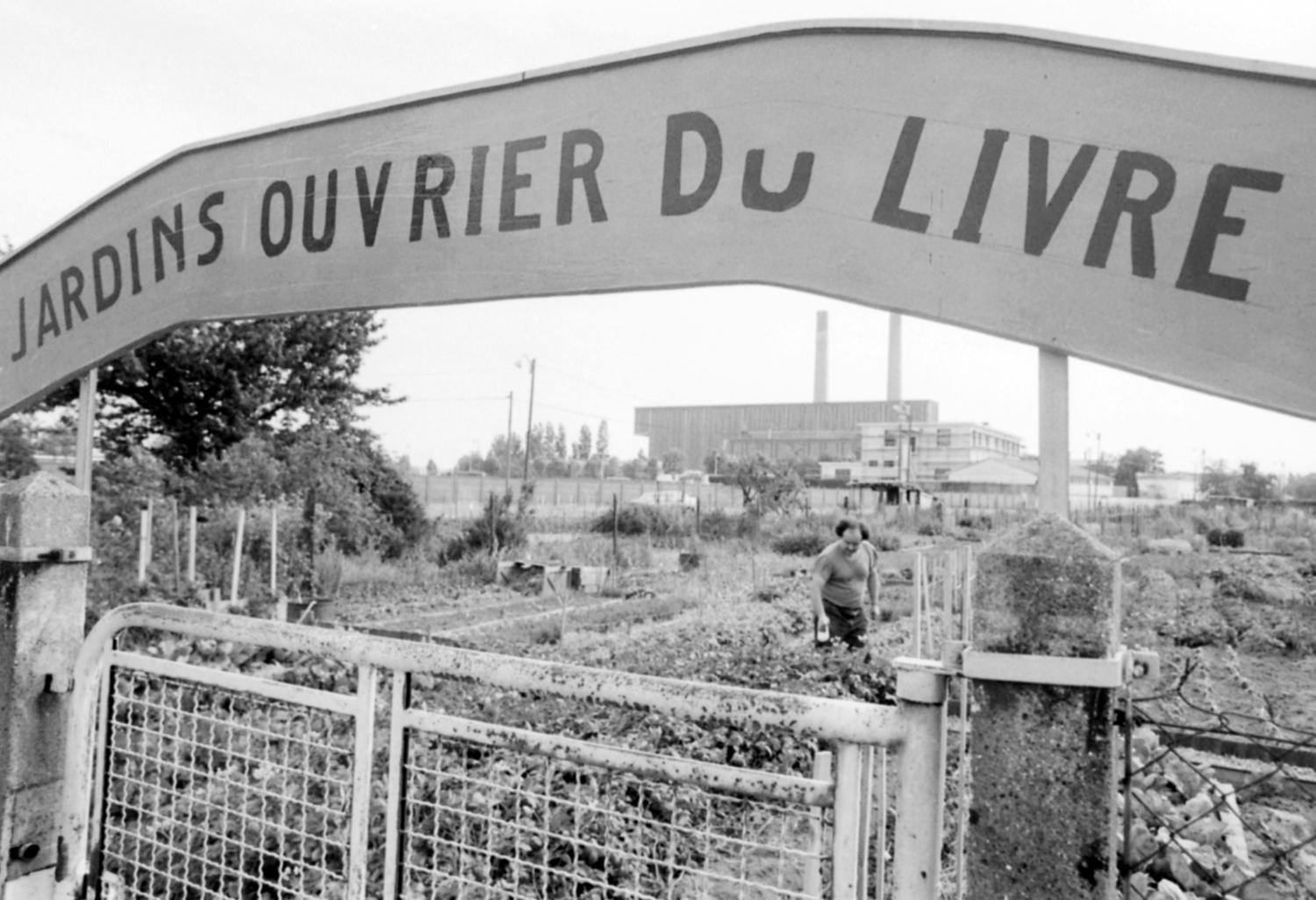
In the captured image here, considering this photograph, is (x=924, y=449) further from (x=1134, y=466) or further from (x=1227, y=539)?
(x=1227, y=539)

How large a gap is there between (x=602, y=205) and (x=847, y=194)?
A: 67cm

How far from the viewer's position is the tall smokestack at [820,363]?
270 ft

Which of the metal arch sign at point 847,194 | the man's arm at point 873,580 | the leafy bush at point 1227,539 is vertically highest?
the metal arch sign at point 847,194

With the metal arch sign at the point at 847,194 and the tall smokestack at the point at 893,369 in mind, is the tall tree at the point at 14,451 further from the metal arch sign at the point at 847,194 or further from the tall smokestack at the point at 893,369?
the tall smokestack at the point at 893,369

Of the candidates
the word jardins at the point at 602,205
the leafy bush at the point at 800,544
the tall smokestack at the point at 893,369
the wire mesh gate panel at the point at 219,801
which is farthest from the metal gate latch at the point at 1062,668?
the tall smokestack at the point at 893,369

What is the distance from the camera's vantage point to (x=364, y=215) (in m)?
2.72

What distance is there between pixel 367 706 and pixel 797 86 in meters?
1.81

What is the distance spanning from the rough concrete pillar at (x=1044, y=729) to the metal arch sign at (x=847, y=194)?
444mm

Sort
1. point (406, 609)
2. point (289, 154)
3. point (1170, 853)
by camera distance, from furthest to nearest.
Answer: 1. point (406, 609)
2. point (1170, 853)
3. point (289, 154)

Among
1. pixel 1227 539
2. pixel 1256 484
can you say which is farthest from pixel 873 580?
pixel 1256 484

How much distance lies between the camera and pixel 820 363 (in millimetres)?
82938

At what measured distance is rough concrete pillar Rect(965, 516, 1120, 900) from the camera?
5.00ft

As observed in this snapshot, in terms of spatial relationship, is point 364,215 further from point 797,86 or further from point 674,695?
point 674,695

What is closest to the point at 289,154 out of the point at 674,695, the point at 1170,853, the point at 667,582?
the point at 674,695
